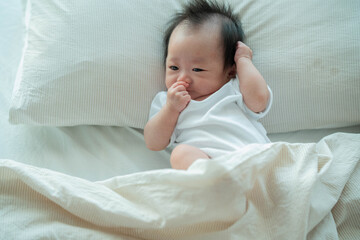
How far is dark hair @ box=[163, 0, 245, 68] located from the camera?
1.13 m

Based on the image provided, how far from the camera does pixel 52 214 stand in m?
0.83

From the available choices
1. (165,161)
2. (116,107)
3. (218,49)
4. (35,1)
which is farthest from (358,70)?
(35,1)

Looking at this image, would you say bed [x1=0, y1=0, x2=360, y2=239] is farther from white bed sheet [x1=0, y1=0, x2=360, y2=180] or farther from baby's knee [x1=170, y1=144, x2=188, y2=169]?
baby's knee [x1=170, y1=144, x2=188, y2=169]

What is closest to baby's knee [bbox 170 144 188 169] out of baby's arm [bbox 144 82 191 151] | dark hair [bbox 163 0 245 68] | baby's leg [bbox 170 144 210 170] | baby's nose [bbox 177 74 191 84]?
baby's leg [bbox 170 144 210 170]

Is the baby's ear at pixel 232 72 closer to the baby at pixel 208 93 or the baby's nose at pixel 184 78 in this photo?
the baby at pixel 208 93

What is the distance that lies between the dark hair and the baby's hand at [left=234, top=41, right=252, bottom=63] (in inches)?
0.6

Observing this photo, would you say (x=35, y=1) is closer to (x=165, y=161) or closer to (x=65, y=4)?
(x=65, y=4)

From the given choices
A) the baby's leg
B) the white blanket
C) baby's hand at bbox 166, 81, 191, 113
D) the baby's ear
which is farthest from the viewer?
the baby's ear

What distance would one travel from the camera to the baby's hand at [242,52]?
114 centimetres

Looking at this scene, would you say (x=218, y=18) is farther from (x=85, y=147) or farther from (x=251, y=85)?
(x=85, y=147)

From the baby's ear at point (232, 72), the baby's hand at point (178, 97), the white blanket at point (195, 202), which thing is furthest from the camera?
the baby's ear at point (232, 72)

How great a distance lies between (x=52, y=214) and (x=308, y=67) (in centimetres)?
91

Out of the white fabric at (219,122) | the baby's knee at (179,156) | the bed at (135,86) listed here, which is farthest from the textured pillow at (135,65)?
the baby's knee at (179,156)

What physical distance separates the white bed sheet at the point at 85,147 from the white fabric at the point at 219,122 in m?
0.12
